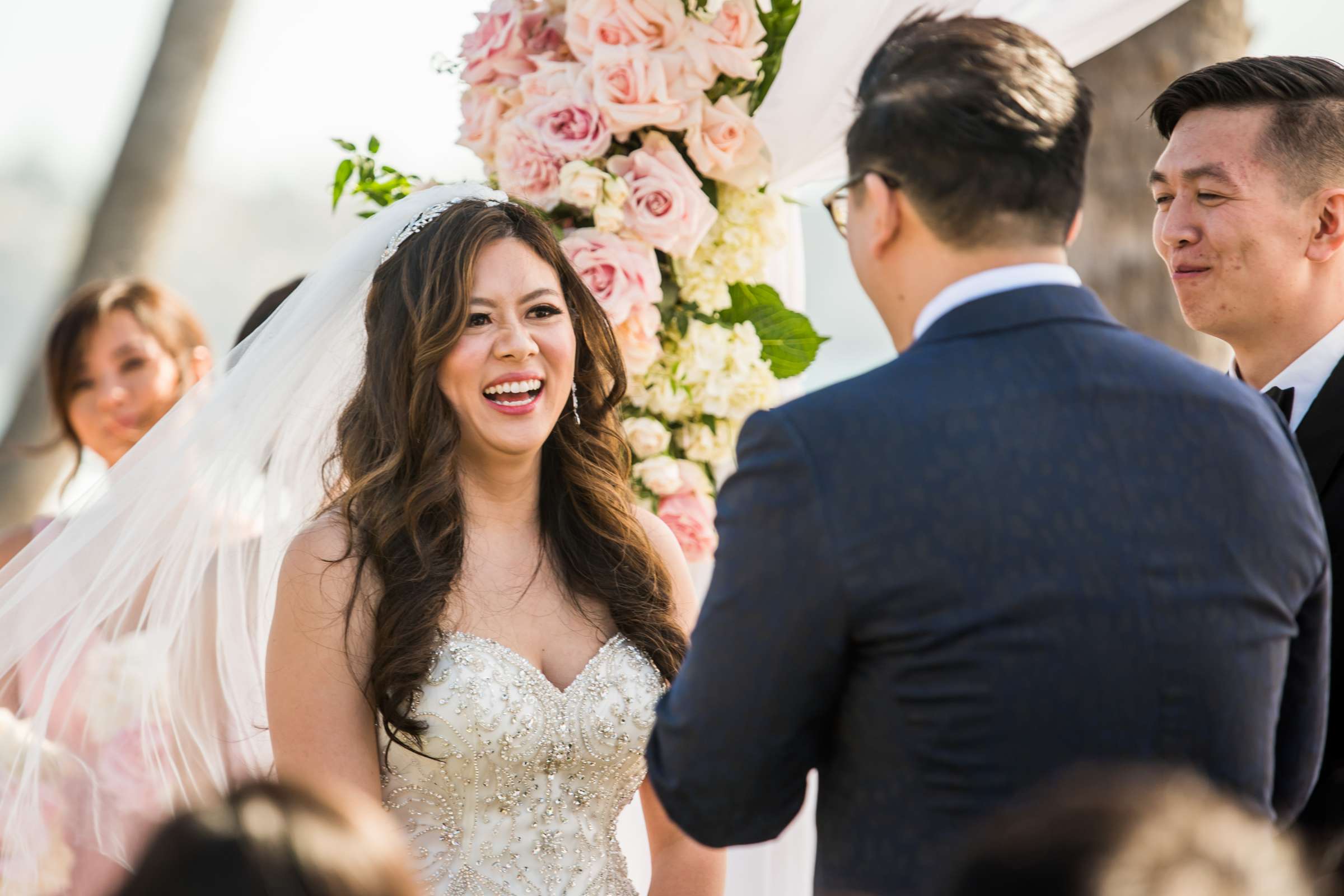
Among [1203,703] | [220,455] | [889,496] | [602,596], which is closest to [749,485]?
[889,496]

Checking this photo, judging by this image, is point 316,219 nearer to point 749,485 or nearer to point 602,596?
point 602,596

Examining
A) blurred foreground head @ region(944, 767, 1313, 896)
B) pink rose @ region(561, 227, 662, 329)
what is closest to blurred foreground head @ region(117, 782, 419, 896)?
blurred foreground head @ region(944, 767, 1313, 896)

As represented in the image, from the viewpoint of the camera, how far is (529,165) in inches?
136

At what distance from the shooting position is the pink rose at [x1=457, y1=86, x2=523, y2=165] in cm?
357

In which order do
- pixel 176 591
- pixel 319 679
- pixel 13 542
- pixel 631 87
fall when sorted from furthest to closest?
pixel 13 542
pixel 631 87
pixel 176 591
pixel 319 679

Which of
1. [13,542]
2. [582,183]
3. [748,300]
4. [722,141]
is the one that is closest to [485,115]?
[582,183]

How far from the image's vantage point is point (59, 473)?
7.31m

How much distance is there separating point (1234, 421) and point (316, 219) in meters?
7.58

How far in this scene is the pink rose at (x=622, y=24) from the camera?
3.37 m

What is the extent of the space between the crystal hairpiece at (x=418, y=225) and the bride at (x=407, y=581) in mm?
11

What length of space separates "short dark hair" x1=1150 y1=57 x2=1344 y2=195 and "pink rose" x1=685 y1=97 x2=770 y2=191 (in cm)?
107

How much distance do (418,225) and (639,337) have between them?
2.03 feet

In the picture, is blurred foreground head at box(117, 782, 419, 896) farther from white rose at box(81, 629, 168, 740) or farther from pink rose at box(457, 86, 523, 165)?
pink rose at box(457, 86, 523, 165)

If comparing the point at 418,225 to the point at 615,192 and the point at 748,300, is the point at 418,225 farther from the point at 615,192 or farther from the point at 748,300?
Answer: the point at 748,300
